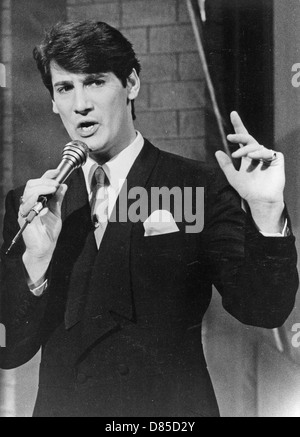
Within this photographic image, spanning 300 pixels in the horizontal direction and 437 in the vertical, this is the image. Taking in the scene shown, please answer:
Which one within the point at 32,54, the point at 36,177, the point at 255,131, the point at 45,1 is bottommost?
the point at 36,177

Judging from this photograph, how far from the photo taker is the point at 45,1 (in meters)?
3.54

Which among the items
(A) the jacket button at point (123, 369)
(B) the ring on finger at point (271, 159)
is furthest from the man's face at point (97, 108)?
(A) the jacket button at point (123, 369)

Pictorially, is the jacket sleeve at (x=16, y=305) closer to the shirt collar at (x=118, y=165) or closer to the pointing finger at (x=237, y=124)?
the shirt collar at (x=118, y=165)

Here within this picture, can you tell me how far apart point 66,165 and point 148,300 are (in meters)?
0.69

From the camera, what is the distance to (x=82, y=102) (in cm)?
343

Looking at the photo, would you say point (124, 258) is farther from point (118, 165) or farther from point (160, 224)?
point (118, 165)

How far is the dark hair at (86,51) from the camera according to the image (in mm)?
3443


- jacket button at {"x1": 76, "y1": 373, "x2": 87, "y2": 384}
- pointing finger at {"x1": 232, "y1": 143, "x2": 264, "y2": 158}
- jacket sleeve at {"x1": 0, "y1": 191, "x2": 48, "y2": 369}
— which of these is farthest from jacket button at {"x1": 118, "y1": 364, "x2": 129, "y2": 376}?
pointing finger at {"x1": 232, "y1": 143, "x2": 264, "y2": 158}

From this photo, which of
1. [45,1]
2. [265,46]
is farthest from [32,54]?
[265,46]

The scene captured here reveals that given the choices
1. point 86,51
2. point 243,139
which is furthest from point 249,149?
point 86,51

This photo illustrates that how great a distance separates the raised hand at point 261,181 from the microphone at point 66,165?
68cm

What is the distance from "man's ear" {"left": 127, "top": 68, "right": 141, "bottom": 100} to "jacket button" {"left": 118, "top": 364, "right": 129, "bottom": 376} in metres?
1.20

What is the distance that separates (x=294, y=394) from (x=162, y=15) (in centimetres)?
182

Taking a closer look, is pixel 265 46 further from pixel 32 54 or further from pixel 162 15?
pixel 32 54
